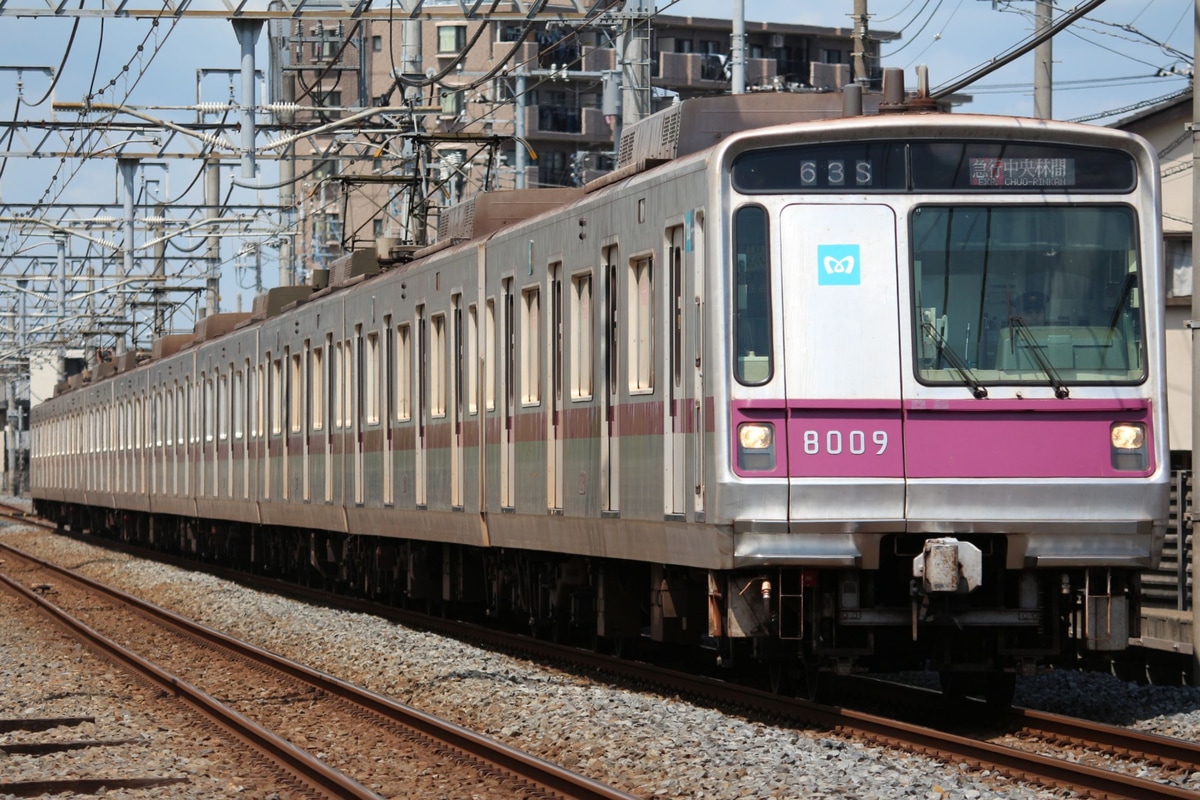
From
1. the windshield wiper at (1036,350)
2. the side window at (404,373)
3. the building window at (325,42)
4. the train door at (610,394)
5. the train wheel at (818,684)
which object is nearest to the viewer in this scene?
the windshield wiper at (1036,350)

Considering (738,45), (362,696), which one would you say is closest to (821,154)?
(362,696)

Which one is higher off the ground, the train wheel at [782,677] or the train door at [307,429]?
the train door at [307,429]

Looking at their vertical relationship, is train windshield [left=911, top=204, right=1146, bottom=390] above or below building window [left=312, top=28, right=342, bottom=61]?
→ below

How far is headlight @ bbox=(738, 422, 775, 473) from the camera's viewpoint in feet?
30.7

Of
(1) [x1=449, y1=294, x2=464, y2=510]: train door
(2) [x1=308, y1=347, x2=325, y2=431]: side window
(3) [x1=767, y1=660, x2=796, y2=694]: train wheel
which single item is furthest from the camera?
(2) [x1=308, y1=347, x2=325, y2=431]: side window

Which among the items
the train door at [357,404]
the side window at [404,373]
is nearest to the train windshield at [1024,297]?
the side window at [404,373]

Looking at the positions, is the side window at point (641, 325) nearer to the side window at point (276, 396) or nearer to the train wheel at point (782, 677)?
the train wheel at point (782, 677)

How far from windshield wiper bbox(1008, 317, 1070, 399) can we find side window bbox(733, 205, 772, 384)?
1.15m

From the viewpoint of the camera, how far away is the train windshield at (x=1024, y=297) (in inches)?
373

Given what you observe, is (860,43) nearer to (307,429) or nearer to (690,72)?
(307,429)

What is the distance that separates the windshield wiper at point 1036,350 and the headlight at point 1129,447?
0.32 metres

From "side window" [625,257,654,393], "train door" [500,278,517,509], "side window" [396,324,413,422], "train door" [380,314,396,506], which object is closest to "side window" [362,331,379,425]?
"train door" [380,314,396,506]

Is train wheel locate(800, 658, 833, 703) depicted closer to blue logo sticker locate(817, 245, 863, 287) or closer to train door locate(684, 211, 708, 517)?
train door locate(684, 211, 708, 517)

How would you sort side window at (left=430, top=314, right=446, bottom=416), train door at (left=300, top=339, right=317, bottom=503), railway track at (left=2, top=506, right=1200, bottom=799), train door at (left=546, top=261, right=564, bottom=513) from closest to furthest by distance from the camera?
1. railway track at (left=2, top=506, right=1200, bottom=799)
2. train door at (left=546, top=261, right=564, bottom=513)
3. side window at (left=430, top=314, right=446, bottom=416)
4. train door at (left=300, top=339, right=317, bottom=503)
